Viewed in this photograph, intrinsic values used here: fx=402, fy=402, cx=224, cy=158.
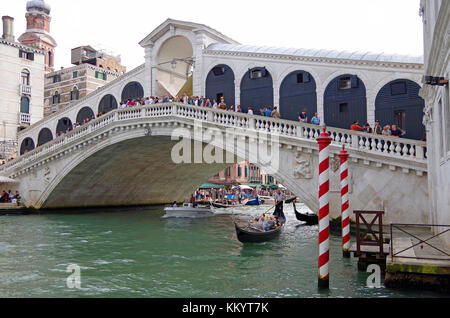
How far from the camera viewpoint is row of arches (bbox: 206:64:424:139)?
38.9 ft

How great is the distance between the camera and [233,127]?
1255 cm

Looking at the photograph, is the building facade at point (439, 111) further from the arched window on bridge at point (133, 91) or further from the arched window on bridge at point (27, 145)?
the arched window on bridge at point (27, 145)

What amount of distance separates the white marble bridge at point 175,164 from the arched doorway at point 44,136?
0.30 m

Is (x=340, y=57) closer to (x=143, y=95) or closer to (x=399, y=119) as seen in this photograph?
(x=399, y=119)

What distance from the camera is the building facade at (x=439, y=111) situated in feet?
19.4

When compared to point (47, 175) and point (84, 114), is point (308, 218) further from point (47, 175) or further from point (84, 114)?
point (84, 114)

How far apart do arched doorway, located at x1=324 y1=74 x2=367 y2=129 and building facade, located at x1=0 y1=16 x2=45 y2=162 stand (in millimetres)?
19392

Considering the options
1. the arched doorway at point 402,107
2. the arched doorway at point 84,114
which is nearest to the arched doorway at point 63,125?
the arched doorway at point 84,114

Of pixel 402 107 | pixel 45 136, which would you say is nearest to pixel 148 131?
pixel 402 107

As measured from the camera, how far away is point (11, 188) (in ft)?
64.4

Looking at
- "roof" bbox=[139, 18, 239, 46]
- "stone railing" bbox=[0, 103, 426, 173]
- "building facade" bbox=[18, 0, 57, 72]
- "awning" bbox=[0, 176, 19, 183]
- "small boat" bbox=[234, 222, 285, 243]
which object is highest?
"building facade" bbox=[18, 0, 57, 72]

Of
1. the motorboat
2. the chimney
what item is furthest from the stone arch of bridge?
the chimney

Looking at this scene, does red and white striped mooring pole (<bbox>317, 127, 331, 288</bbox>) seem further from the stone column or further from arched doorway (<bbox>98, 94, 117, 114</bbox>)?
arched doorway (<bbox>98, 94, 117, 114</bbox>)
